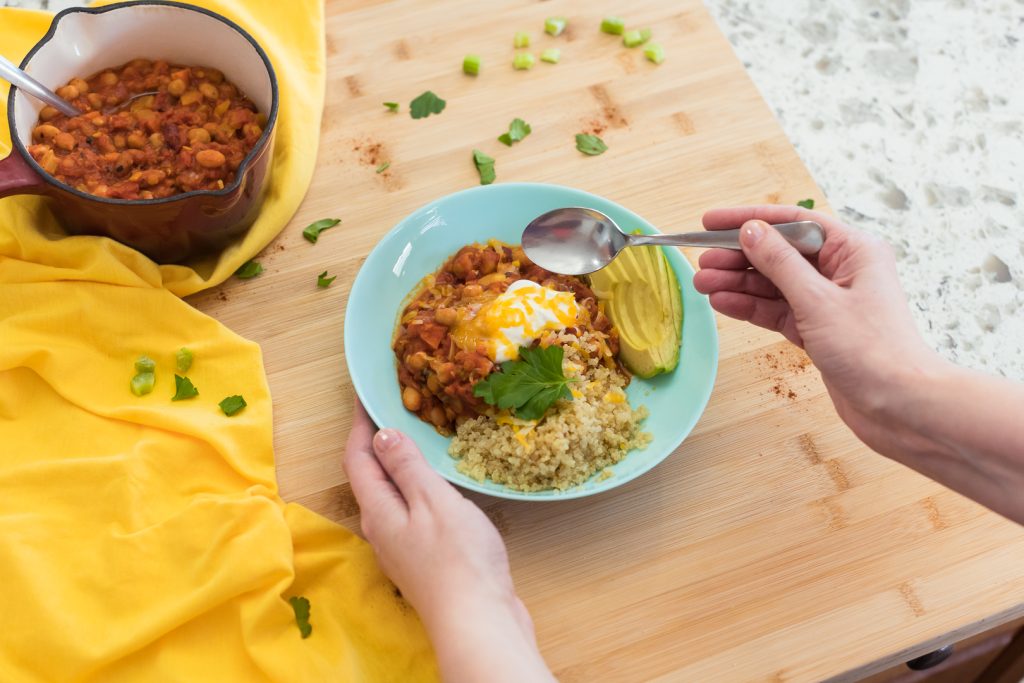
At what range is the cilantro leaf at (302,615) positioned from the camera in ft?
5.06

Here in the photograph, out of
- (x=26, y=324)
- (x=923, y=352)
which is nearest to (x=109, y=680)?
(x=26, y=324)

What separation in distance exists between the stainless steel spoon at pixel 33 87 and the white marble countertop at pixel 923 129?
764mm

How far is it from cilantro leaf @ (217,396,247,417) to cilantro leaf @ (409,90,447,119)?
2.68 feet

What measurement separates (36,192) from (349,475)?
2.61 feet

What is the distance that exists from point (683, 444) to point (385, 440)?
0.60 m

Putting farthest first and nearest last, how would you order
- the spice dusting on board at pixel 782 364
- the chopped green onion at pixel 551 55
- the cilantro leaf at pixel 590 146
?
the chopped green onion at pixel 551 55 < the cilantro leaf at pixel 590 146 < the spice dusting on board at pixel 782 364

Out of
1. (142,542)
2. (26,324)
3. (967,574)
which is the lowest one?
(967,574)

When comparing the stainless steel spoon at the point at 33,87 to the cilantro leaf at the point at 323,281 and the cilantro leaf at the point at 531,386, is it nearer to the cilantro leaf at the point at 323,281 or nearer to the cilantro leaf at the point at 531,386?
the cilantro leaf at the point at 323,281

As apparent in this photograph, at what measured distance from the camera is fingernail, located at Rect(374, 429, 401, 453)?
5.14 ft

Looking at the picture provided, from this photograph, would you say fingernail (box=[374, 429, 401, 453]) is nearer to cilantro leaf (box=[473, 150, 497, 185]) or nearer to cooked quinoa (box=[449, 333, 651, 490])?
cooked quinoa (box=[449, 333, 651, 490])

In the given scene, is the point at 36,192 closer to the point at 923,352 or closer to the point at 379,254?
the point at 379,254

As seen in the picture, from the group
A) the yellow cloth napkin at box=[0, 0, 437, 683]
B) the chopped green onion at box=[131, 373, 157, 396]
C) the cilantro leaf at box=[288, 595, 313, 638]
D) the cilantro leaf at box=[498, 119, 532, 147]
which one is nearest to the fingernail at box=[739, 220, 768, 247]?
the cilantro leaf at box=[498, 119, 532, 147]

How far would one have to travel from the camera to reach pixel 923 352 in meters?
1.38

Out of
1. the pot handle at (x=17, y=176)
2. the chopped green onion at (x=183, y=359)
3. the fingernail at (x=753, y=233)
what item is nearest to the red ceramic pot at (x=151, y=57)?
the pot handle at (x=17, y=176)
